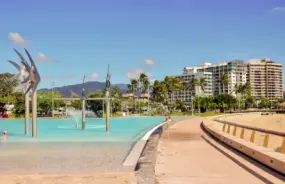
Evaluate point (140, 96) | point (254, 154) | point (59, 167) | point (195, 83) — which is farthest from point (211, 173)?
point (140, 96)

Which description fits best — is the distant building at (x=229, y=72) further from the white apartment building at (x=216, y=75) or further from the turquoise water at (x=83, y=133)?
the turquoise water at (x=83, y=133)

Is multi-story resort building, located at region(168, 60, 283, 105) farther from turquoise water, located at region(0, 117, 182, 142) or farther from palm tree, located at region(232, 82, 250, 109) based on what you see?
turquoise water, located at region(0, 117, 182, 142)

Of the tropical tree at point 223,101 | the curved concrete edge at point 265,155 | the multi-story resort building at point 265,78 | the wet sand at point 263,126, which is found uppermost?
the multi-story resort building at point 265,78

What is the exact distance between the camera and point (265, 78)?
178 m

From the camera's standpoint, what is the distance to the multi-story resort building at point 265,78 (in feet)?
580

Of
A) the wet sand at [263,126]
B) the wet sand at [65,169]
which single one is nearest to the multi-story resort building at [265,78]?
the wet sand at [263,126]

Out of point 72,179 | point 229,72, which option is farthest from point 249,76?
point 72,179

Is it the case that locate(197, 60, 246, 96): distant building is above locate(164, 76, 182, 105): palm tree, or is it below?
above

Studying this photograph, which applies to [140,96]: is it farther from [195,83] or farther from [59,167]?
[59,167]

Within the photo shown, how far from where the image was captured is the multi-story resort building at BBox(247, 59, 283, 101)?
6964 inches

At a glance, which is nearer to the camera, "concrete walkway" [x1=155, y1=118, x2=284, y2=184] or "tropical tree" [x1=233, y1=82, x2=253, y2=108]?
"concrete walkway" [x1=155, y1=118, x2=284, y2=184]

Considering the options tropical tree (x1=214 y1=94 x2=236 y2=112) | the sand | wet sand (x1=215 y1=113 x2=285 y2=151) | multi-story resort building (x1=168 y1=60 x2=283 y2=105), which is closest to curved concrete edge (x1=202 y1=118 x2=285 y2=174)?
the sand

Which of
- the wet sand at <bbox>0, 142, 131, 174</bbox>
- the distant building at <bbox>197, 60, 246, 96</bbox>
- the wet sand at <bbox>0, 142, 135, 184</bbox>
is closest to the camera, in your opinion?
the wet sand at <bbox>0, 142, 135, 184</bbox>

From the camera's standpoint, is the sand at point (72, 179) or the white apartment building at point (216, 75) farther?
the white apartment building at point (216, 75)
